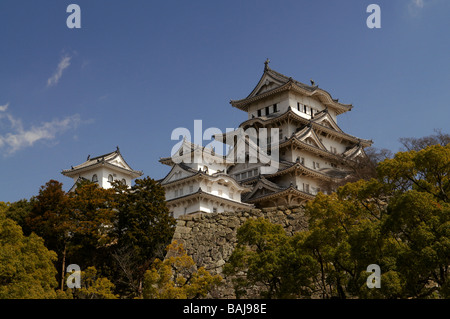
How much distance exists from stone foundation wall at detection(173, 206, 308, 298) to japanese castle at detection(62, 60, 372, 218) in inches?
770

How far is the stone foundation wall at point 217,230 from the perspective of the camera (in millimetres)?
24547

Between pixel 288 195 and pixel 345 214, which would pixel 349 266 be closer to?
pixel 345 214

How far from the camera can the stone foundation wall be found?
24.5m

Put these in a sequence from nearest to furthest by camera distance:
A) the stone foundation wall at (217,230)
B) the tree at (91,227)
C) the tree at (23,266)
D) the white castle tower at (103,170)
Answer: the tree at (23,266), the stone foundation wall at (217,230), the tree at (91,227), the white castle tower at (103,170)

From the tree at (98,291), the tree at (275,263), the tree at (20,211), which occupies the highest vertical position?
the tree at (20,211)

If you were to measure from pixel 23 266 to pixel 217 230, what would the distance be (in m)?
8.08

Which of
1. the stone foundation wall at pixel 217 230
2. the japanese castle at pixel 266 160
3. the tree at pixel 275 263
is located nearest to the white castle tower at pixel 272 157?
the japanese castle at pixel 266 160

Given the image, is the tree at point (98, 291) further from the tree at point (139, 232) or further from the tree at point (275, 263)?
the tree at point (275, 263)

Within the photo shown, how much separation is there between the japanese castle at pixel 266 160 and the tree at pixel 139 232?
43.2 ft

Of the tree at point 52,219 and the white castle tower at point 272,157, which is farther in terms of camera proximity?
the white castle tower at point 272,157

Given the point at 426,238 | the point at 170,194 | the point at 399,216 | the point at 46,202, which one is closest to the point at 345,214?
the point at 399,216

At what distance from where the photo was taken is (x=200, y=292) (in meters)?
19.4

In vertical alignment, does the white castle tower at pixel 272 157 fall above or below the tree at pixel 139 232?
above
